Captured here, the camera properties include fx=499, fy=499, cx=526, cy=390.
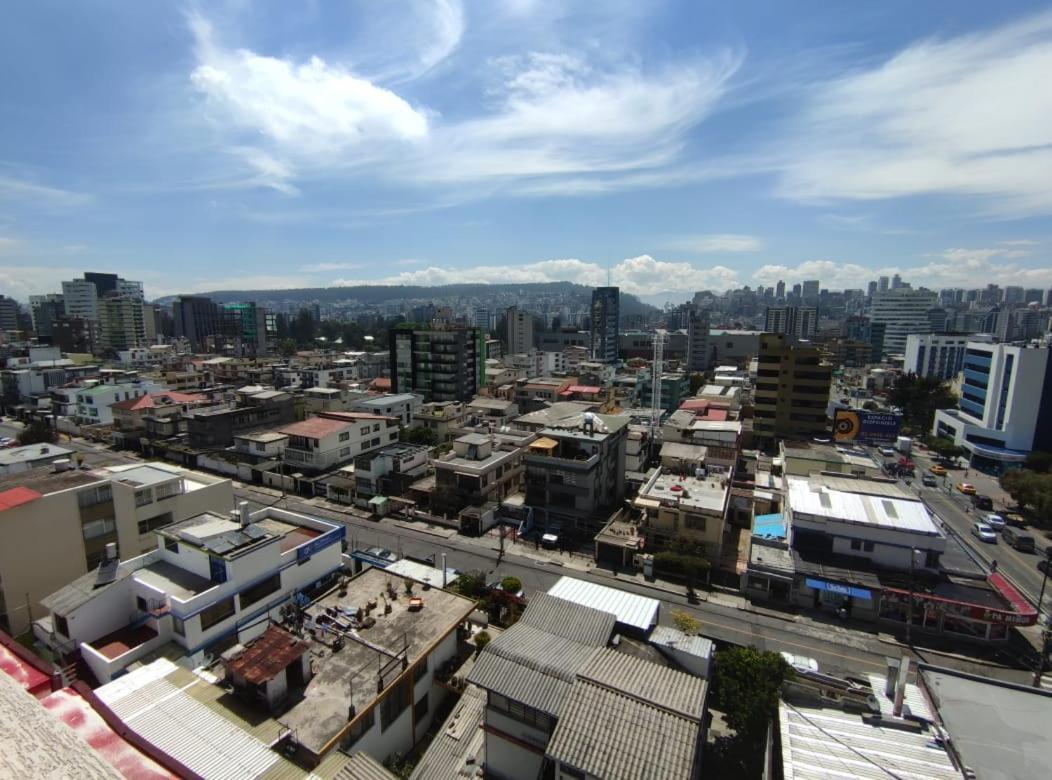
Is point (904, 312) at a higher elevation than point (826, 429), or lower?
higher

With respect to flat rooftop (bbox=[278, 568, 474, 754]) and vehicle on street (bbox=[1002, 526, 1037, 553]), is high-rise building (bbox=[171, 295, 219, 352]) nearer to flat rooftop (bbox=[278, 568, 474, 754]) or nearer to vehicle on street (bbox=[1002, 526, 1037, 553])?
flat rooftop (bbox=[278, 568, 474, 754])

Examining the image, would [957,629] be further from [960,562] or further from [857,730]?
[857,730]

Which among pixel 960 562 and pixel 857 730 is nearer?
pixel 857 730

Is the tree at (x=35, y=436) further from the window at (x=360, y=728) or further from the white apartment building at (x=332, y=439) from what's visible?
the window at (x=360, y=728)

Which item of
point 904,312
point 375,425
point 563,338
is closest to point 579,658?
point 375,425

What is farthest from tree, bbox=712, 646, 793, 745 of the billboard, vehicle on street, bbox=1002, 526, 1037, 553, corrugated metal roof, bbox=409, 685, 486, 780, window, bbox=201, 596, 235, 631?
the billboard

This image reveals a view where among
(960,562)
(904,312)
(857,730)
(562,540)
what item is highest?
(904,312)

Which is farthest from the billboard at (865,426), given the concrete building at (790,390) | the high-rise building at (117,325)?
the high-rise building at (117,325)
